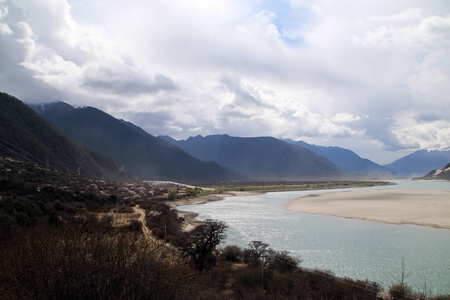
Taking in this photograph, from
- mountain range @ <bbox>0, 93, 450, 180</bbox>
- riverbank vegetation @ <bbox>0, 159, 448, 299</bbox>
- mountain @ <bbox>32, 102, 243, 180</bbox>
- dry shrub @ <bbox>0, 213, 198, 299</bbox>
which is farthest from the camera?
mountain @ <bbox>32, 102, 243, 180</bbox>

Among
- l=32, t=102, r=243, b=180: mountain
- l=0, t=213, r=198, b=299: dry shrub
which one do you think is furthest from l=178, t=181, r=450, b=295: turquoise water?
l=32, t=102, r=243, b=180: mountain

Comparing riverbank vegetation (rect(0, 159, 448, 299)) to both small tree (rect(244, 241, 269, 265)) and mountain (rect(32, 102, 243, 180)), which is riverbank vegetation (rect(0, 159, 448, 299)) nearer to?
small tree (rect(244, 241, 269, 265))

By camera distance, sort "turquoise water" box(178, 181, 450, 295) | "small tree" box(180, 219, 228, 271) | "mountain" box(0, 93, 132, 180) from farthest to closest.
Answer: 1. "mountain" box(0, 93, 132, 180)
2. "small tree" box(180, 219, 228, 271)
3. "turquoise water" box(178, 181, 450, 295)

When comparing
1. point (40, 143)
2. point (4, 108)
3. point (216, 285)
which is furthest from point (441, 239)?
point (4, 108)

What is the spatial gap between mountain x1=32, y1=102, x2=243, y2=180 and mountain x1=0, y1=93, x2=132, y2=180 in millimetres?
72595

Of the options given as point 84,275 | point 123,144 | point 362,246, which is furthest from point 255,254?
point 123,144

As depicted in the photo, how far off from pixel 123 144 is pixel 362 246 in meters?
149

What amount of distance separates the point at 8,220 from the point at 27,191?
14503 mm

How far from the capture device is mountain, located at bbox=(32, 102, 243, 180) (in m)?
142

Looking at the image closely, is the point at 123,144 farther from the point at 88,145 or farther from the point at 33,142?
the point at 33,142

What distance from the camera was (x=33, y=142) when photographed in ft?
184

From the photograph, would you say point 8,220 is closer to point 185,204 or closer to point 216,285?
point 216,285

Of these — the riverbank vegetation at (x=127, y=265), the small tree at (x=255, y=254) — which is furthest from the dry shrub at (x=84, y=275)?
the small tree at (x=255, y=254)

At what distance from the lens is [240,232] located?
27.8m
